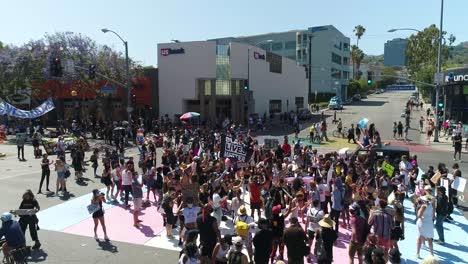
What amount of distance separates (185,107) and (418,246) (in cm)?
3620

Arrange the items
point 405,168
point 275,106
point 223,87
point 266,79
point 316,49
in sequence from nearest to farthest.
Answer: point 405,168, point 223,87, point 266,79, point 275,106, point 316,49

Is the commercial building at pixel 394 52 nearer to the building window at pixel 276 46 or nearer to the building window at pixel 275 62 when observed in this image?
the building window at pixel 276 46

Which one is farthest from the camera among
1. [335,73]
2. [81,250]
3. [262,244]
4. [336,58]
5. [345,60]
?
[345,60]

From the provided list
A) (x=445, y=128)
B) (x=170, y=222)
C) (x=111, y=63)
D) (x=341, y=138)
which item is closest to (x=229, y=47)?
(x=111, y=63)

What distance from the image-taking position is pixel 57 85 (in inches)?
1738

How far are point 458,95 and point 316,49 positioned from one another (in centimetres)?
4832

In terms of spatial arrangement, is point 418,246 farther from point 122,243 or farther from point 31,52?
point 31,52

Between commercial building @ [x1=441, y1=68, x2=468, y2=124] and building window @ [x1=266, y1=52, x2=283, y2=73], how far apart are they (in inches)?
824

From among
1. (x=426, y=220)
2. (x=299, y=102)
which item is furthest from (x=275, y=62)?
(x=426, y=220)

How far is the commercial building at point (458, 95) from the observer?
1540 inches

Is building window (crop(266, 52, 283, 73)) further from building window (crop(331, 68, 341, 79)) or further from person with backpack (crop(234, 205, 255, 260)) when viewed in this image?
person with backpack (crop(234, 205, 255, 260))

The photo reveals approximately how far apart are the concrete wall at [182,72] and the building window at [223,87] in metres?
1.31

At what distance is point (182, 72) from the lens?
44000 millimetres

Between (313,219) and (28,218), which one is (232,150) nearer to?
(313,219)
